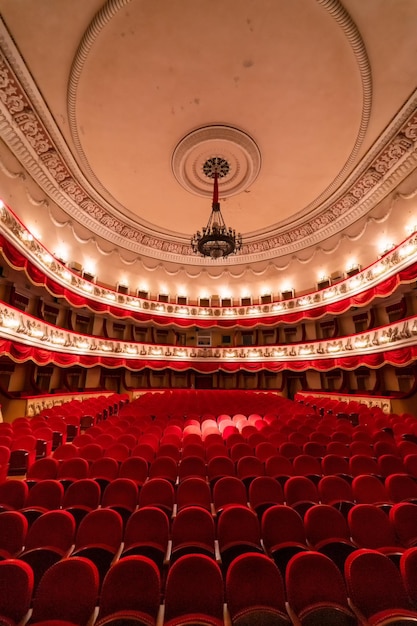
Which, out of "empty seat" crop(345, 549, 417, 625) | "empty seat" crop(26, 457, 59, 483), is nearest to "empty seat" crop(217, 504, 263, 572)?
"empty seat" crop(345, 549, 417, 625)

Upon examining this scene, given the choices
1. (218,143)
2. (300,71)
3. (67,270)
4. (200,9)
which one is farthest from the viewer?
(67,270)

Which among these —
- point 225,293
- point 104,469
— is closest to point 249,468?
point 104,469

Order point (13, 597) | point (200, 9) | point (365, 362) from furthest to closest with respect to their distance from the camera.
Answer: point (365, 362) → point (200, 9) → point (13, 597)

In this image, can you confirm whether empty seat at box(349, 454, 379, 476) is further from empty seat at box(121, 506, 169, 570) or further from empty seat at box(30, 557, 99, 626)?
empty seat at box(30, 557, 99, 626)

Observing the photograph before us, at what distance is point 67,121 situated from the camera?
6.74 meters

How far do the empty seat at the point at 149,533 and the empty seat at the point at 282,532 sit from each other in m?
0.77

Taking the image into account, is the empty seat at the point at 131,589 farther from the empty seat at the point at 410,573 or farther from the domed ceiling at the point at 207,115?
the domed ceiling at the point at 207,115

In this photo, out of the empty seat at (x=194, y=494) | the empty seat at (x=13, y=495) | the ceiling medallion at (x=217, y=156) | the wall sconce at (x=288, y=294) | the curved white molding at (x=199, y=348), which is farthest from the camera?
the wall sconce at (x=288, y=294)

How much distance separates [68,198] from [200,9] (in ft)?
21.2

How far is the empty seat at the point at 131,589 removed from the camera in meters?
1.45

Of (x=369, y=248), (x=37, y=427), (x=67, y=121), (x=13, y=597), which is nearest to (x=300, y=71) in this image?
(x=67, y=121)

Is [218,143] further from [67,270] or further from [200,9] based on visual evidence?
[67,270]

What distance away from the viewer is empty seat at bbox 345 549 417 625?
59.9 inches

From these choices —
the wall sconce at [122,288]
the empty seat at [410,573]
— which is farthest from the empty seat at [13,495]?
the wall sconce at [122,288]
